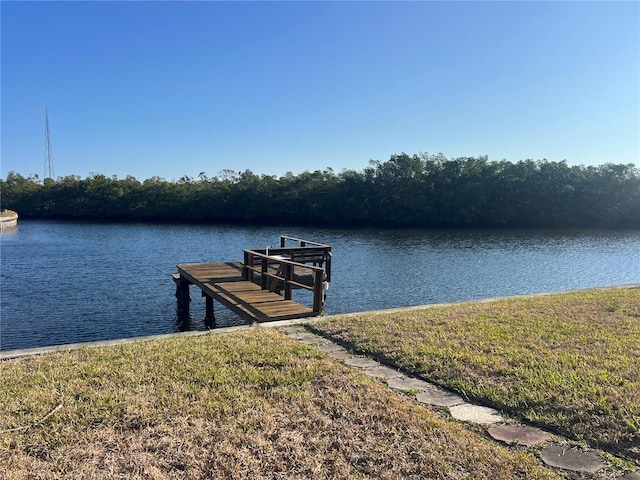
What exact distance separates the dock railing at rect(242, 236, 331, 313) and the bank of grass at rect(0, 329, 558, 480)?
397 cm

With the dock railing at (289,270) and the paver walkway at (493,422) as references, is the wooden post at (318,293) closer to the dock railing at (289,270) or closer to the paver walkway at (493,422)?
the dock railing at (289,270)

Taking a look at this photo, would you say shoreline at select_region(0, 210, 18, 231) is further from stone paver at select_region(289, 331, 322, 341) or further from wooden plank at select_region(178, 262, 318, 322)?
stone paver at select_region(289, 331, 322, 341)

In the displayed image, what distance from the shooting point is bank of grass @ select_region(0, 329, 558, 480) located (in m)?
3.11

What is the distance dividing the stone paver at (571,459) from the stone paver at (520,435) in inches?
4.7

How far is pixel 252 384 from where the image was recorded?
14.8 ft

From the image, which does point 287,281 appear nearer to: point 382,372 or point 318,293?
point 318,293

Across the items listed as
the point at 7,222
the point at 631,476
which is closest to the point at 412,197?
the point at 7,222

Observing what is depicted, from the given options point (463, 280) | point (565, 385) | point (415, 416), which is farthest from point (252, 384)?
point (463, 280)

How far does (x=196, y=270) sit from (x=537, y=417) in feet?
41.8

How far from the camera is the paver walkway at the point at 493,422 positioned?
3.30 metres

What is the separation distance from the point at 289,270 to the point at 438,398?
21.6 feet

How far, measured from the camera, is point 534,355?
546 centimetres

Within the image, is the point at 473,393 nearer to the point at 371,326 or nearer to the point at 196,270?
the point at 371,326

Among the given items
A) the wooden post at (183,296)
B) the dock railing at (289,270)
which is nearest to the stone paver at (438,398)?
the dock railing at (289,270)
